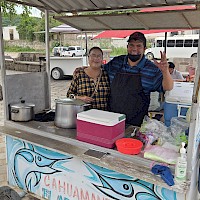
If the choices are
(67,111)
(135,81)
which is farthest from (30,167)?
(135,81)

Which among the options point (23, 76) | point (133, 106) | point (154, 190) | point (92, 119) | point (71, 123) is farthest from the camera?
point (23, 76)

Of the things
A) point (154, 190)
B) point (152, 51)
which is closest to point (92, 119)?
point (154, 190)

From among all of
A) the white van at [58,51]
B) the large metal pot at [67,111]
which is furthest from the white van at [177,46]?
the large metal pot at [67,111]

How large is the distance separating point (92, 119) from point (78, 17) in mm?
1291

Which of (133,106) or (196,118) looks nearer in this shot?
(196,118)

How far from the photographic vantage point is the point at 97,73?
94.5 inches

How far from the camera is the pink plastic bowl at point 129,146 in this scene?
5.22 feet

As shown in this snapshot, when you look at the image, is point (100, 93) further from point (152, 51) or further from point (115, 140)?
point (152, 51)

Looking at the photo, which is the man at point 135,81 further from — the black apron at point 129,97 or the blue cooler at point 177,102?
the blue cooler at point 177,102

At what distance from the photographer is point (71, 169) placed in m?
1.89

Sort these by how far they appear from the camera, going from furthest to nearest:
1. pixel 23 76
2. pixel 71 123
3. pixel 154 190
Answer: pixel 23 76
pixel 71 123
pixel 154 190

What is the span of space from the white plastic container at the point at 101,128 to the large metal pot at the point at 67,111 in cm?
21

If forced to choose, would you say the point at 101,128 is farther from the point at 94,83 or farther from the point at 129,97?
the point at 94,83

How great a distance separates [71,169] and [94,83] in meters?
0.84
